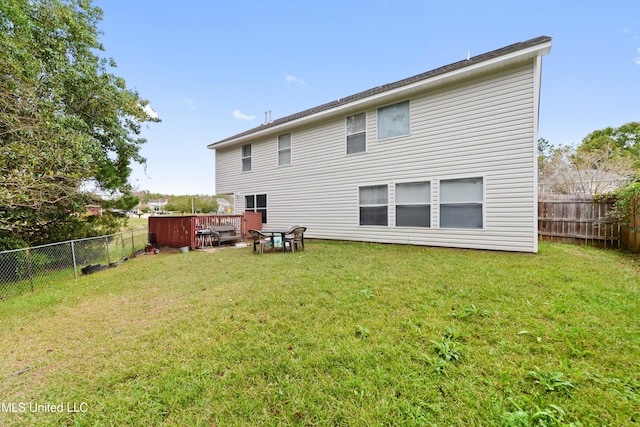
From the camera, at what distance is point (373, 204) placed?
901cm

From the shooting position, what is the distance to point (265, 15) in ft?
37.6

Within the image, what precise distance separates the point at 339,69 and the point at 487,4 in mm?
6752

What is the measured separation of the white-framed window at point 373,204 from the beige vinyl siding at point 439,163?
212 mm

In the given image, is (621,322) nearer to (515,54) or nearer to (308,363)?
(308,363)

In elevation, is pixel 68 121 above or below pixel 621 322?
above

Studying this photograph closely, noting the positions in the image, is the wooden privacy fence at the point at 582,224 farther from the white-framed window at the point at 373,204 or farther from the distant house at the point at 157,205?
the distant house at the point at 157,205

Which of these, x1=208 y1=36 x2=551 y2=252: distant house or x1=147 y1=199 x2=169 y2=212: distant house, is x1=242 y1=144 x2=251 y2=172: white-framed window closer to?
x1=208 y1=36 x2=551 y2=252: distant house

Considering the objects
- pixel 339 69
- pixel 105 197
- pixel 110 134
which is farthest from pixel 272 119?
pixel 105 197

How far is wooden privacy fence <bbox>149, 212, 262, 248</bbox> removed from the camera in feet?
31.2

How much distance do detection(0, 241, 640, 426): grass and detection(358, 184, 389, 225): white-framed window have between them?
4266mm

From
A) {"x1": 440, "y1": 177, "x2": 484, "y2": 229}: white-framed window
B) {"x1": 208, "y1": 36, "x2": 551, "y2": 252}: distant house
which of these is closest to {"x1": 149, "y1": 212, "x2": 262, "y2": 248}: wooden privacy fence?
{"x1": 208, "y1": 36, "x2": 551, "y2": 252}: distant house

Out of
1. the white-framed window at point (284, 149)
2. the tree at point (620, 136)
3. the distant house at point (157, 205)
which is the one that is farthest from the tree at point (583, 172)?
the distant house at point (157, 205)

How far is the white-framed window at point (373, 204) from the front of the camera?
8.78 meters

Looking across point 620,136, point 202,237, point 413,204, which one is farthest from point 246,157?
point 620,136
